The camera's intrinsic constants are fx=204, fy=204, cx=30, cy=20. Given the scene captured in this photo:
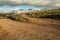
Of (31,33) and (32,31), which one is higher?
(31,33)

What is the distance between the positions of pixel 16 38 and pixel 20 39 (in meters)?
0.69

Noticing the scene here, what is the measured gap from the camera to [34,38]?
17.1 meters

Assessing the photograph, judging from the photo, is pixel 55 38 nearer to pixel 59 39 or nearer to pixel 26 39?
pixel 59 39

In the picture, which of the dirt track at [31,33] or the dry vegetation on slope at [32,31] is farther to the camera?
the dry vegetation on slope at [32,31]

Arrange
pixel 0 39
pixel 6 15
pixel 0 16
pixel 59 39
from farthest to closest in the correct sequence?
pixel 6 15 → pixel 0 16 → pixel 0 39 → pixel 59 39

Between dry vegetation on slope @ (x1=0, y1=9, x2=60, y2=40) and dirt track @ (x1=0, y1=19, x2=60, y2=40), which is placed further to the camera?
dry vegetation on slope @ (x1=0, y1=9, x2=60, y2=40)

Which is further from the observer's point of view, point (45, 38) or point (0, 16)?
point (0, 16)

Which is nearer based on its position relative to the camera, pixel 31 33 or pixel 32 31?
pixel 31 33

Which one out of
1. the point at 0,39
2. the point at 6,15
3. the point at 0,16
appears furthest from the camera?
the point at 6,15

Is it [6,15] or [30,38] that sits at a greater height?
[30,38]

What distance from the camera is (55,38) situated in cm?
1673

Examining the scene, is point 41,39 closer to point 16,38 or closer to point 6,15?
point 16,38

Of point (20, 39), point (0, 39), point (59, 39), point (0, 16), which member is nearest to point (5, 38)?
point (0, 39)

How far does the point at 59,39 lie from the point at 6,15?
105 feet
